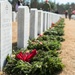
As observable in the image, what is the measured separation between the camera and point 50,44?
9.16m

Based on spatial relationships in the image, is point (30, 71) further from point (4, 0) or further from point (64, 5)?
point (64, 5)

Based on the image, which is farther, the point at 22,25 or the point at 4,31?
the point at 22,25

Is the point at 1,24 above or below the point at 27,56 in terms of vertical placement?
above

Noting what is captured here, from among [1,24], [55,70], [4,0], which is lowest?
[55,70]

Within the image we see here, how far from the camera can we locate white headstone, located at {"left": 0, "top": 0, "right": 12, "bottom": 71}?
22.2 feet

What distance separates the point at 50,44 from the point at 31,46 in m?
0.67

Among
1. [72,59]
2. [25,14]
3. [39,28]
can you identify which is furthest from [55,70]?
[39,28]

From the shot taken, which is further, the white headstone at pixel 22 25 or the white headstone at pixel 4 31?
the white headstone at pixel 22 25

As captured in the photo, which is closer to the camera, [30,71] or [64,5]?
[30,71]

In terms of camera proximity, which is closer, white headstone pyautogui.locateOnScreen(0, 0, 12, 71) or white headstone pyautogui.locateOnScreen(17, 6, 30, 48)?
white headstone pyautogui.locateOnScreen(0, 0, 12, 71)

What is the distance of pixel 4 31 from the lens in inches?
276

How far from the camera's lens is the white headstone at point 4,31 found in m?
6.77

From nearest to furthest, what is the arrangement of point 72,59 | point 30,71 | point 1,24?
point 30,71, point 1,24, point 72,59

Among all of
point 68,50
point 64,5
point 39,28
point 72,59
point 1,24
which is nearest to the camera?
point 1,24
